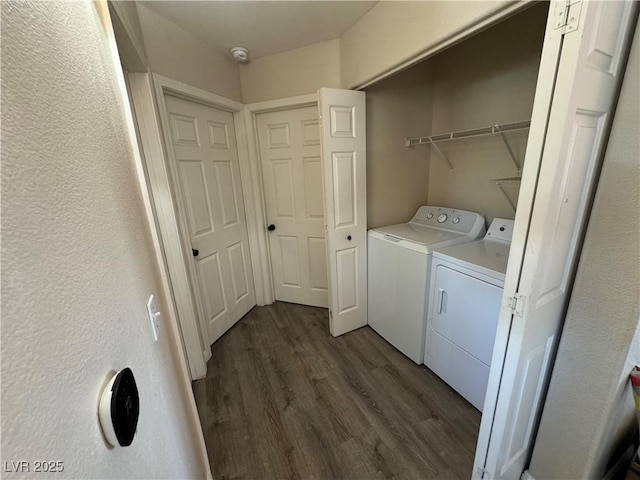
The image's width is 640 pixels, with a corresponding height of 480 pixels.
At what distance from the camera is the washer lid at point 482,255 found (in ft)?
4.63

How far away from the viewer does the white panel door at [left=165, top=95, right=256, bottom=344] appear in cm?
194

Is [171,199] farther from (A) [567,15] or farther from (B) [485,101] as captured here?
(B) [485,101]

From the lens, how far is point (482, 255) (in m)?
1.60

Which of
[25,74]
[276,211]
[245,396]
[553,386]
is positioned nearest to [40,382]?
[25,74]

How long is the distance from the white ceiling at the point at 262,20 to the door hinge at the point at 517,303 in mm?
1857

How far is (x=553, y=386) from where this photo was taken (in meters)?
1.08

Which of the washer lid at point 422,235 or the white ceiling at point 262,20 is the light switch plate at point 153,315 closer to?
the washer lid at point 422,235

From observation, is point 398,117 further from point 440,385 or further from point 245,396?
point 245,396

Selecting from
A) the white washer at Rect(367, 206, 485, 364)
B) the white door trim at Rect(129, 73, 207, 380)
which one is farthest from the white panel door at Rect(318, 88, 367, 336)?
the white door trim at Rect(129, 73, 207, 380)

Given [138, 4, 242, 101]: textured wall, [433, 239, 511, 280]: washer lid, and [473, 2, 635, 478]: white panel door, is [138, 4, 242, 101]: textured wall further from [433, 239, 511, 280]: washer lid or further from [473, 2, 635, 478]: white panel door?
[433, 239, 511, 280]: washer lid

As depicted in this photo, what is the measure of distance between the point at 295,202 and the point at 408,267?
1305 mm

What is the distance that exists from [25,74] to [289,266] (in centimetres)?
255

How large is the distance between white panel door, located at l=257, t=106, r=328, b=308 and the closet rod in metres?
0.88

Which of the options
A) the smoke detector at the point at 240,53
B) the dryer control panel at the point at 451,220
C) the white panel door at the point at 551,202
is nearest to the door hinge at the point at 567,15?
the white panel door at the point at 551,202
